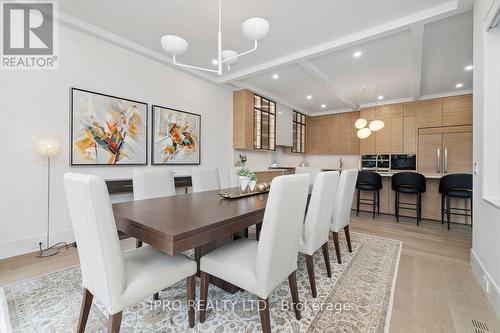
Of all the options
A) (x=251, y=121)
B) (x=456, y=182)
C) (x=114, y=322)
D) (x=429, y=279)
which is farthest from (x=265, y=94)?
(x=114, y=322)

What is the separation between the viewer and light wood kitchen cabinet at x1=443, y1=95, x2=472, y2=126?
15.8 ft

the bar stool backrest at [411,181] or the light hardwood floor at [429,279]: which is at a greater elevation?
the bar stool backrest at [411,181]

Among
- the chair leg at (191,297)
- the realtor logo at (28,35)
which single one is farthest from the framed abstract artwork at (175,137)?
the chair leg at (191,297)

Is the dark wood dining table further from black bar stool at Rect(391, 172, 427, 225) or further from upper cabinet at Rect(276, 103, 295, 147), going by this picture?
upper cabinet at Rect(276, 103, 295, 147)

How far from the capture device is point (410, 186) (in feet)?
13.1

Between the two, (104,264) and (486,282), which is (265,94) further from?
(104,264)

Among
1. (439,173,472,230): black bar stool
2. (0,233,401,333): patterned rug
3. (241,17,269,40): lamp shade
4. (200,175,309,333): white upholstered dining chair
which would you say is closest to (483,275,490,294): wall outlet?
(0,233,401,333): patterned rug

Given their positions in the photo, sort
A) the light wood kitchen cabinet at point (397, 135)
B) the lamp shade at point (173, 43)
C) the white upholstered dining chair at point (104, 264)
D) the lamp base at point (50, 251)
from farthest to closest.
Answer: the light wood kitchen cabinet at point (397, 135) → the lamp base at point (50, 251) → the lamp shade at point (173, 43) → the white upholstered dining chair at point (104, 264)

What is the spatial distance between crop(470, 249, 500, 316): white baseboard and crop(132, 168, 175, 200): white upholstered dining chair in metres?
2.94

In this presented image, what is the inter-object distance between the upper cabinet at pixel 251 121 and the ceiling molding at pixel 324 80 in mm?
1413

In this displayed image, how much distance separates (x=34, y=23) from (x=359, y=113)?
6.82 m

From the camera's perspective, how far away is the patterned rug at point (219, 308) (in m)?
1.43

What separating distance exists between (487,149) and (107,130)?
13.4 feet

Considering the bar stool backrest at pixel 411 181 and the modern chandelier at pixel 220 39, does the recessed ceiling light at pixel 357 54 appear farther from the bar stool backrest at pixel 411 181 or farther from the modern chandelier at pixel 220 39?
the bar stool backrest at pixel 411 181
